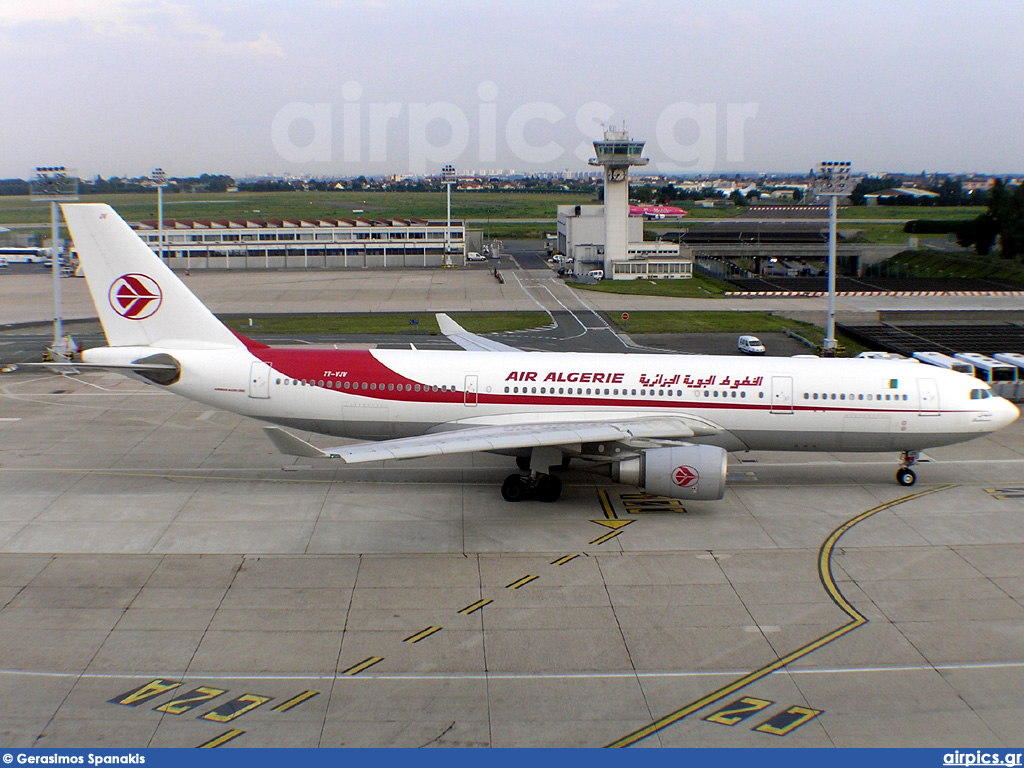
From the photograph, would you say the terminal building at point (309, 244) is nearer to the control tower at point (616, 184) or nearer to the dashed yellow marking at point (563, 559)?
the control tower at point (616, 184)

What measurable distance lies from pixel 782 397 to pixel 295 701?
18686mm

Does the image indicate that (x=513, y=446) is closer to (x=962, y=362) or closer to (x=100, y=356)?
(x=100, y=356)

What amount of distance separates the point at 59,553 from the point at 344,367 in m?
10.4

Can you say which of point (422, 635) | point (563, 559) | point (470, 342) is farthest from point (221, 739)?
point (470, 342)

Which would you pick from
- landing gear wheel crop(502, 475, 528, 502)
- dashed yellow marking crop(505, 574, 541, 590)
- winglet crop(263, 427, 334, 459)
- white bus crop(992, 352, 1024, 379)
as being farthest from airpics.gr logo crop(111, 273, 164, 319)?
white bus crop(992, 352, 1024, 379)

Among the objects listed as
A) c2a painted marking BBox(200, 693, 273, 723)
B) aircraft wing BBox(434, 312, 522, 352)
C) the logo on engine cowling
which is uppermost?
aircraft wing BBox(434, 312, 522, 352)

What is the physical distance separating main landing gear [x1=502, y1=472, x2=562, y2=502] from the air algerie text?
11.3 ft

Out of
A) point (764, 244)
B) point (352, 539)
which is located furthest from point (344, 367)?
point (764, 244)

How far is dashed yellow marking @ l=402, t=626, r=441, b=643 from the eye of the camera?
18.3 meters

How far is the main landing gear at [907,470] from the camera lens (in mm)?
29150

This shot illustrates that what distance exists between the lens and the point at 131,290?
1148 inches

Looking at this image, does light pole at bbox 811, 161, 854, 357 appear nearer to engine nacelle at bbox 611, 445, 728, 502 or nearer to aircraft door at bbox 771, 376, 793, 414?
aircraft door at bbox 771, 376, 793, 414

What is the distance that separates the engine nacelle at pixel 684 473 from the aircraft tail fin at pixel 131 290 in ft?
49.4

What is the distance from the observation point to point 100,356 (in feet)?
95.6
